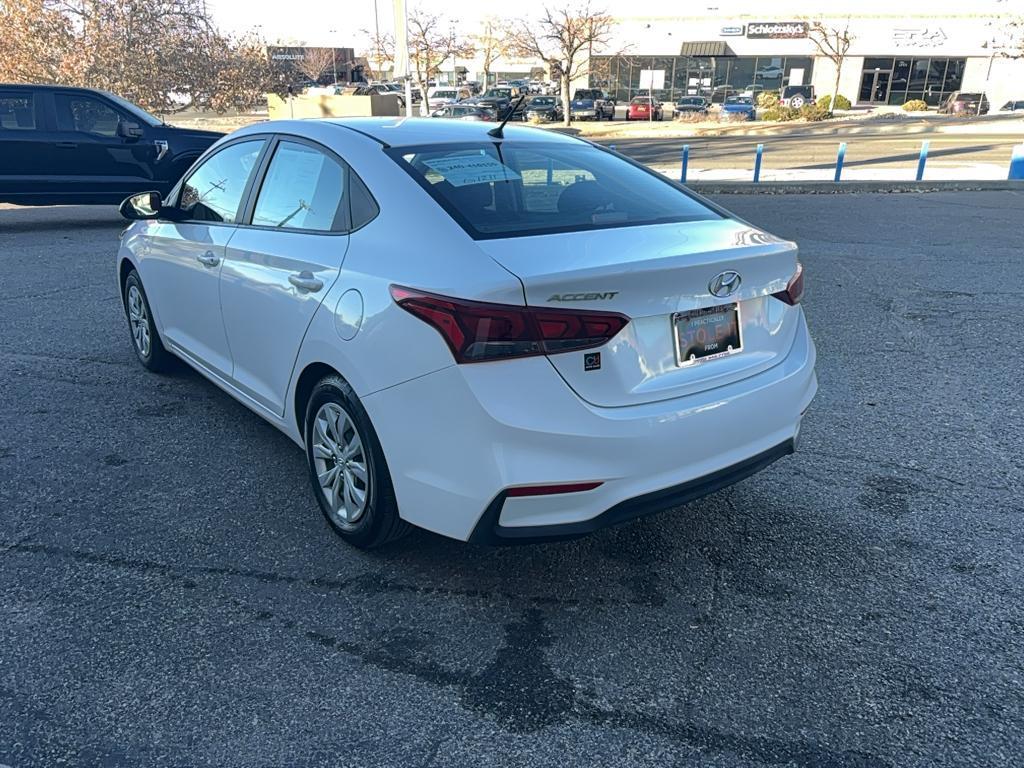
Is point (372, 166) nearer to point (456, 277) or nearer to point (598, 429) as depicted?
point (456, 277)

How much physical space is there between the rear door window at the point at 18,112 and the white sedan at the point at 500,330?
910 cm

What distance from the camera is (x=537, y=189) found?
3246 millimetres

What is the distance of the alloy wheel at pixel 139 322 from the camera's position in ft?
16.8

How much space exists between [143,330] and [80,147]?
7.28 metres

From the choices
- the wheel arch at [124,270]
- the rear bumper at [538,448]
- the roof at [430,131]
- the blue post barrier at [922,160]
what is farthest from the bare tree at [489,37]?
the rear bumper at [538,448]

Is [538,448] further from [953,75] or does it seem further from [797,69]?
[953,75]

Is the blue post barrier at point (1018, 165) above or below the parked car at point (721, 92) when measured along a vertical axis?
below

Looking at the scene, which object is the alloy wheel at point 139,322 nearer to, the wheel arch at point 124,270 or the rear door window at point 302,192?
the wheel arch at point 124,270

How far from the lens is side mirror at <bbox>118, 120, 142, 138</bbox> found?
10.9 m

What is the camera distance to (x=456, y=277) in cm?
251

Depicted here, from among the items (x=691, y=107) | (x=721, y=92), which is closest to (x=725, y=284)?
(x=691, y=107)

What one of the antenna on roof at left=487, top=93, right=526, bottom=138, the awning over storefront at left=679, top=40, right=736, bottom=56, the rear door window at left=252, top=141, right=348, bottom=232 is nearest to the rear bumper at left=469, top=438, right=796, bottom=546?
the rear door window at left=252, top=141, right=348, bottom=232

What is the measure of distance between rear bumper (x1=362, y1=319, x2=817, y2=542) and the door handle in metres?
0.58

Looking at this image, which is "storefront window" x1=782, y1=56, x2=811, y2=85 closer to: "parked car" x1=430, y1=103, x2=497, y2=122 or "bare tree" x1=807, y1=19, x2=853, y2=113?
A: "bare tree" x1=807, y1=19, x2=853, y2=113
